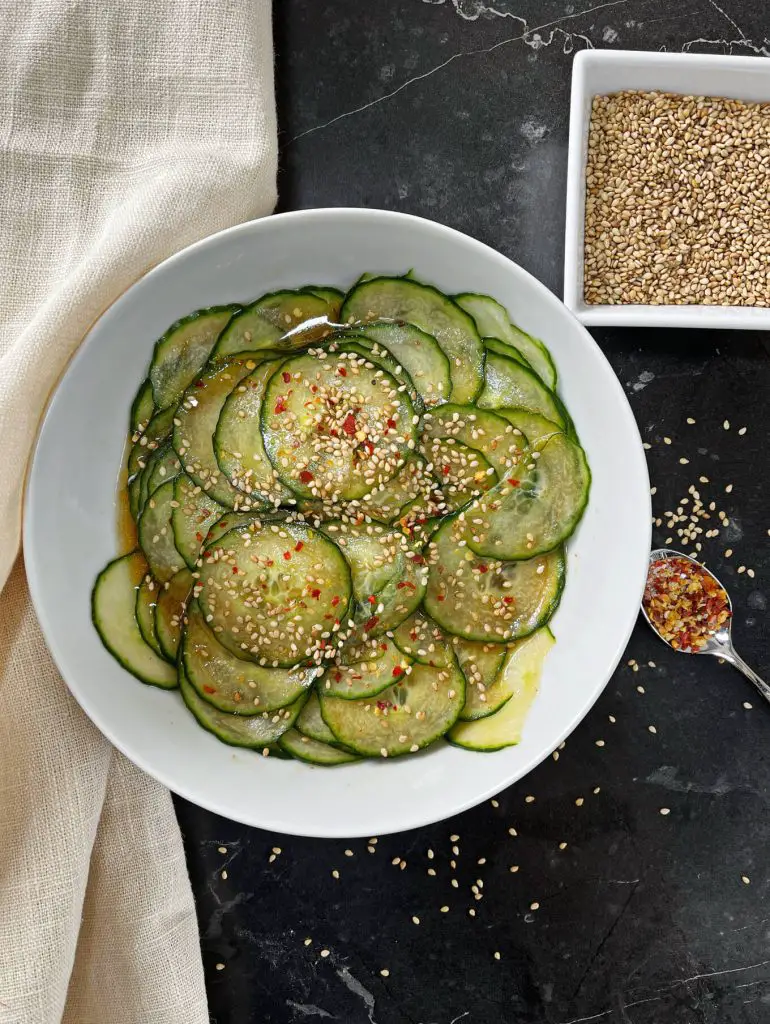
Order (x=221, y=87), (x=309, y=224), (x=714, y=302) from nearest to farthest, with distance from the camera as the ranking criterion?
(x=309, y=224)
(x=221, y=87)
(x=714, y=302)

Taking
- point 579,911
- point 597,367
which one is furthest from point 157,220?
point 579,911

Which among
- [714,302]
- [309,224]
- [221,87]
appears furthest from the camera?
[714,302]

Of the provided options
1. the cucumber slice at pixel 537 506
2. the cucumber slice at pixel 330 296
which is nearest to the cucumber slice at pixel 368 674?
the cucumber slice at pixel 537 506

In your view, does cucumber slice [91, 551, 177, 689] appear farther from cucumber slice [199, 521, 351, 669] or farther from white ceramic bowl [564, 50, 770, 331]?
white ceramic bowl [564, 50, 770, 331]

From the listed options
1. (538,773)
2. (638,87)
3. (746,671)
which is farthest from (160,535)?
(638,87)

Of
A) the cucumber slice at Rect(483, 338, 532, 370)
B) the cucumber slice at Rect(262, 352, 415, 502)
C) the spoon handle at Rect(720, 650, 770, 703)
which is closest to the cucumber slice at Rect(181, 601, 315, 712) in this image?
the cucumber slice at Rect(262, 352, 415, 502)

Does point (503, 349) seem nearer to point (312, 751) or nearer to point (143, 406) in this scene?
point (143, 406)

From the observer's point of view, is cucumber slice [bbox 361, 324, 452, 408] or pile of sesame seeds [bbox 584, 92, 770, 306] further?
pile of sesame seeds [bbox 584, 92, 770, 306]

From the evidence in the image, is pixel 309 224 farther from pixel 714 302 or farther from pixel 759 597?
pixel 759 597
